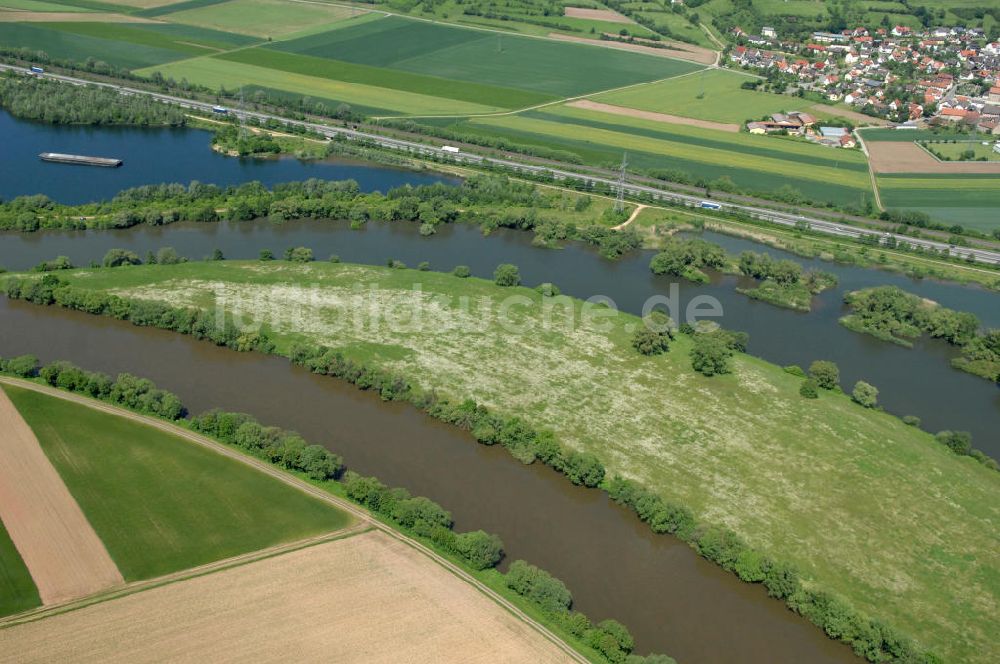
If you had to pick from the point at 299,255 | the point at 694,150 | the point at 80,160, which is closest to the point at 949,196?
the point at 694,150

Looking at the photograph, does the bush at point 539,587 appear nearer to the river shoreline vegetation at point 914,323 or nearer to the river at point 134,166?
the river shoreline vegetation at point 914,323

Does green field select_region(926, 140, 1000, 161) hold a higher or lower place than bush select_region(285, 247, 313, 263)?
higher

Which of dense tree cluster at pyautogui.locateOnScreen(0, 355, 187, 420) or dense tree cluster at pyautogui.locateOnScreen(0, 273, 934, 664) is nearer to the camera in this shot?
dense tree cluster at pyautogui.locateOnScreen(0, 273, 934, 664)

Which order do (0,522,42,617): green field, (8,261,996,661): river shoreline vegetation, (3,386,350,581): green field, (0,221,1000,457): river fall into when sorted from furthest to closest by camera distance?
1. (0,221,1000,457): river
2. (8,261,996,661): river shoreline vegetation
3. (3,386,350,581): green field
4. (0,522,42,617): green field

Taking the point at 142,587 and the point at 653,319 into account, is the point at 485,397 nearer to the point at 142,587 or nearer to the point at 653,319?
the point at 653,319

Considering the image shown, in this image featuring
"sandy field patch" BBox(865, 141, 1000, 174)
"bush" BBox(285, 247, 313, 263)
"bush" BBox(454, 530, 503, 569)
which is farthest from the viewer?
"sandy field patch" BBox(865, 141, 1000, 174)

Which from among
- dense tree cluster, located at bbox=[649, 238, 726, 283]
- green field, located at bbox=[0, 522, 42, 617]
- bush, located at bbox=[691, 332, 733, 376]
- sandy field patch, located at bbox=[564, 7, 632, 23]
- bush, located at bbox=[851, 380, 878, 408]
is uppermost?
sandy field patch, located at bbox=[564, 7, 632, 23]

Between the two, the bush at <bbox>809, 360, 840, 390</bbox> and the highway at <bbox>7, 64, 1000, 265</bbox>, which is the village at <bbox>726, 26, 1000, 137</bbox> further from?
the bush at <bbox>809, 360, 840, 390</bbox>

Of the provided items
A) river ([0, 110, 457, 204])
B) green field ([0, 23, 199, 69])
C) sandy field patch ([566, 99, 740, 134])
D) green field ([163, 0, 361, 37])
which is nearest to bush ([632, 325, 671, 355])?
river ([0, 110, 457, 204])
